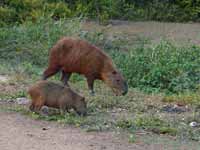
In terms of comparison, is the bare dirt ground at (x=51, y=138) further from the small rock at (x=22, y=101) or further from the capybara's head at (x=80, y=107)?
the small rock at (x=22, y=101)

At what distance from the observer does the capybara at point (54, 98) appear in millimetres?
8641

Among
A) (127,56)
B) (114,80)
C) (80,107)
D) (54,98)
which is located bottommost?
(127,56)

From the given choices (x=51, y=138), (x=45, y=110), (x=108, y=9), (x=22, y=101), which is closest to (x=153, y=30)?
(x=108, y=9)

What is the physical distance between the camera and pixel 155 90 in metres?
11.6

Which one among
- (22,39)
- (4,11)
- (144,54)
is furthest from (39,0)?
(144,54)

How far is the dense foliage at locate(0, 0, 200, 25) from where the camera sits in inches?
645

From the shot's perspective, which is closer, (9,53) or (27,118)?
(27,118)

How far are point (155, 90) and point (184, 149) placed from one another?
4.26 meters

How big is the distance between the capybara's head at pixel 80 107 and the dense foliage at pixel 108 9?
24.9 ft

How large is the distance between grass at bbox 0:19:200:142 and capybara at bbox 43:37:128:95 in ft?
0.75

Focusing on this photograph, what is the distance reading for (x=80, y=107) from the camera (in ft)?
28.6

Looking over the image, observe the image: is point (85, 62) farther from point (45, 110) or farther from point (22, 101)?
point (45, 110)

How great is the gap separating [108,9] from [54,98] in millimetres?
12561

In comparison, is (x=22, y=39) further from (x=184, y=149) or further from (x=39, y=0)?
(x=184, y=149)
